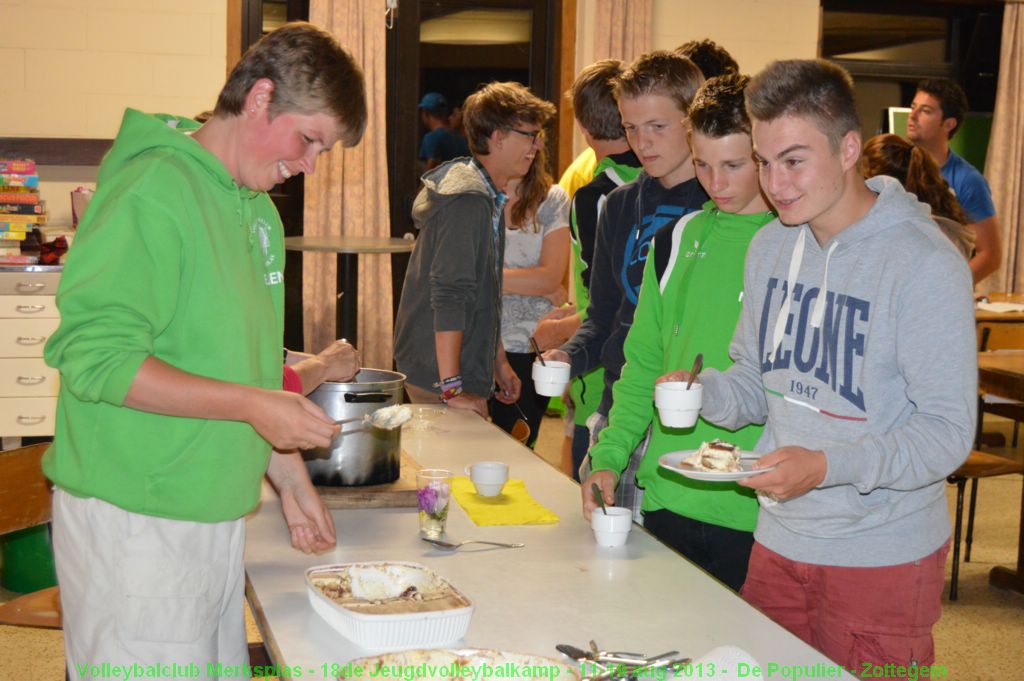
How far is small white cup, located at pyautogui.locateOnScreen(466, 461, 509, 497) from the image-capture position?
7.31 ft

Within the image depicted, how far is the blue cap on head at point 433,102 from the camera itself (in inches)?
262

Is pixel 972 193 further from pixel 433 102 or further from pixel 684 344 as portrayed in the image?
pixel 684 344

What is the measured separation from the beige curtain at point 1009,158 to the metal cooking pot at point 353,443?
6090 mm

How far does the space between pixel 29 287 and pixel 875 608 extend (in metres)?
4.03

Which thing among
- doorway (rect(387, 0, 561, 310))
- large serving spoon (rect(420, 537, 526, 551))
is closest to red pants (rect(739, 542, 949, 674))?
large serving spoon (rect(420, 537, 526, 551))

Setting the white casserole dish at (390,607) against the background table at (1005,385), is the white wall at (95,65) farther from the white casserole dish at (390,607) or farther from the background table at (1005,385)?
the white casserole dish at (390,607)

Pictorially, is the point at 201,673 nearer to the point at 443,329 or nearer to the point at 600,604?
the point at 600,604

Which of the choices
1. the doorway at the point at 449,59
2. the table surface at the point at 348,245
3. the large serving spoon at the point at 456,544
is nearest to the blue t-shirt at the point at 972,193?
the doorway at the point at 449,59

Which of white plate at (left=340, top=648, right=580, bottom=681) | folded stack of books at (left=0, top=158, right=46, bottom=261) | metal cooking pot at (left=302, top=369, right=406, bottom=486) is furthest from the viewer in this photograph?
folded stack of books at (left=0, top=158, right=46, bottom=261)

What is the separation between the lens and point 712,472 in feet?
5.40

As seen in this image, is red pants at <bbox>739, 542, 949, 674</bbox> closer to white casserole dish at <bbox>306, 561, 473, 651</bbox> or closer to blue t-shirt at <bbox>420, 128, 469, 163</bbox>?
white casserole dish at <bbox>306, 561, 473, 651</bbox>

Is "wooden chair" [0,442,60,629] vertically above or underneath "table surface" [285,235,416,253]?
underneath

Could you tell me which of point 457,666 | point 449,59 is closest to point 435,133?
point 449,59

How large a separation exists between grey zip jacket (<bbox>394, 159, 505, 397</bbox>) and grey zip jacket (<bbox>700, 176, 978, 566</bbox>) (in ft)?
4.53
